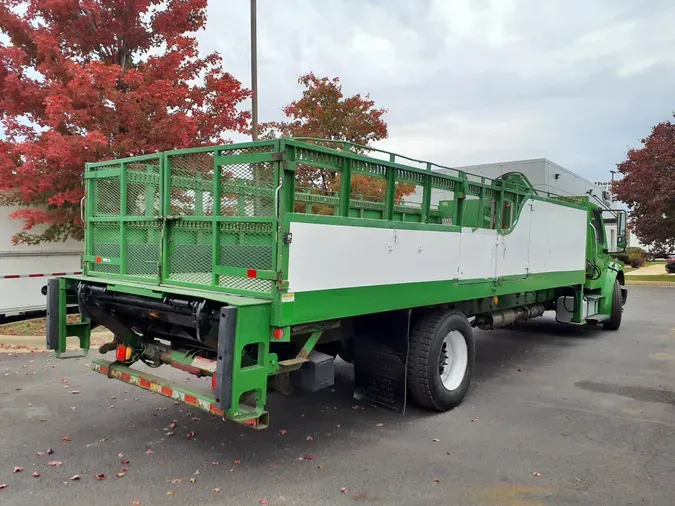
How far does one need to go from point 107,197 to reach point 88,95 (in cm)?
334

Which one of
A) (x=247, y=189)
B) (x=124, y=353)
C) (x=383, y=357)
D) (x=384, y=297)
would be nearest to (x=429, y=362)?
(x=383, y=357)

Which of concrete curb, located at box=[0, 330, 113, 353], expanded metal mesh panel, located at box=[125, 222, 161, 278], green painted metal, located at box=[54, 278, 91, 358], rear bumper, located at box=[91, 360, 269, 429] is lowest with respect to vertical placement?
concrete curb, located at box=[0, 330, 113, 353]

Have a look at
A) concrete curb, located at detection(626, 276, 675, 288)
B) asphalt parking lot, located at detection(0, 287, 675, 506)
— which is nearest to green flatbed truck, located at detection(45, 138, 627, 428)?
asphalt parking lot, located at detection(0, 287, 675, 506)

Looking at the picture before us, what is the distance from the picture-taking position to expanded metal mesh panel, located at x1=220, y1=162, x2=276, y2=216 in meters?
3.67

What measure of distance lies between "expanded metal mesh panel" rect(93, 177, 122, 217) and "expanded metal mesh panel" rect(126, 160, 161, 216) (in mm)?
129

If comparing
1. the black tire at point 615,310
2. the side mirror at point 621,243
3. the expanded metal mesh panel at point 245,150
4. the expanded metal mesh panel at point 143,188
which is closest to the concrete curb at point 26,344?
the expanded metal mesh panel at point 143,188

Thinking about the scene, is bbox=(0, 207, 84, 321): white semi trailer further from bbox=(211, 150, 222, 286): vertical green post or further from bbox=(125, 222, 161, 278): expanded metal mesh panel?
bbox=(211, 150, 222, 286): vertical green post

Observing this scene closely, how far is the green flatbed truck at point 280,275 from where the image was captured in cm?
359

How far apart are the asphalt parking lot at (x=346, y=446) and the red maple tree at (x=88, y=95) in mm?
2990

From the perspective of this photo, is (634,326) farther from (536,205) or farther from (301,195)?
(301,195)

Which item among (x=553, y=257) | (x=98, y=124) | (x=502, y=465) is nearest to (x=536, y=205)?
(x=553, y=257)

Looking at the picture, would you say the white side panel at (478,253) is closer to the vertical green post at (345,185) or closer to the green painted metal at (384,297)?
the green painted metal at (384,297)

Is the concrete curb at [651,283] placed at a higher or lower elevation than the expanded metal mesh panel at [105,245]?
lower

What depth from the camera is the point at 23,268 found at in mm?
9047
